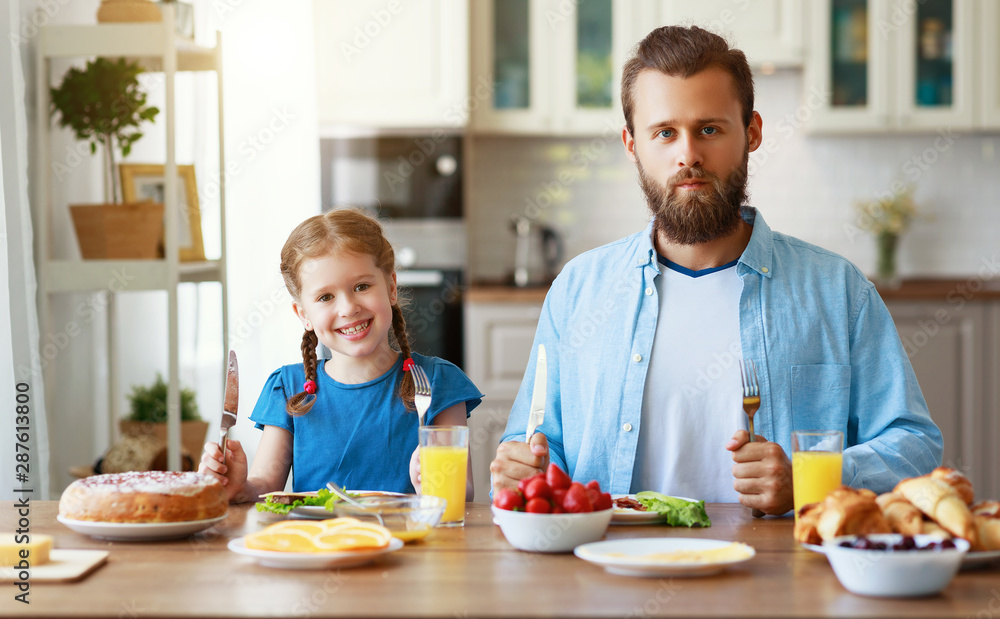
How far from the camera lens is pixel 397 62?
3.92m

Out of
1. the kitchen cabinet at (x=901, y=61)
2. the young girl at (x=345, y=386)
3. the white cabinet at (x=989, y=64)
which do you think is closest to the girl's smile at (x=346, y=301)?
the young girl at (x=345, y=386)

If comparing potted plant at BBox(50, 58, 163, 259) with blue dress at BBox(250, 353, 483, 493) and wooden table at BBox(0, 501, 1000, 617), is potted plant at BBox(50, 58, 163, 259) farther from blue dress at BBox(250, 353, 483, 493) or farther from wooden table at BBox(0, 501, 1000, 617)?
wooden table at BBox(0, 501, 1000, 617)

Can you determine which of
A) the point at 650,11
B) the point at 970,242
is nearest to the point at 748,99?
the point at 650,11

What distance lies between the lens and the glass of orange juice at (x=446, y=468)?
4.32 feet

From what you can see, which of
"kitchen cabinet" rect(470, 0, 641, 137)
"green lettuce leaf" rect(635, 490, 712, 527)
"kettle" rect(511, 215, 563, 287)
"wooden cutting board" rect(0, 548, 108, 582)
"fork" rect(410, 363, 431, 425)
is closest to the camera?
"wooden cutting board" rect(0, 548, 108, 582)

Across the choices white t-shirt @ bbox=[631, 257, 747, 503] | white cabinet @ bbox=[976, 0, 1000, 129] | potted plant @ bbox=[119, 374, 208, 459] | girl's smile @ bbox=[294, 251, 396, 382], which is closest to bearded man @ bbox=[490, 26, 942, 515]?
white t-shirt @ bbox=[631, 257, 747, 503]

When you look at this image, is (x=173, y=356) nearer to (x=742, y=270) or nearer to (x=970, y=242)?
(x=742, y=270)

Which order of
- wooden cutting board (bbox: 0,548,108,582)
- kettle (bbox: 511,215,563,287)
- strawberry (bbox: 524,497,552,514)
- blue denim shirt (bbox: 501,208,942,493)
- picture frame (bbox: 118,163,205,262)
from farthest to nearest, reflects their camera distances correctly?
1. kettle (bbox: 511,215,563,287)
2. picture frame (bbox: 118,163,205,262)
3. blue denim shirt (bbox: 501,208,942,493)
4. strawberry (bbox: 524,497,552,514)
5. wooden cutting board (bbox: 0,548,108,582)

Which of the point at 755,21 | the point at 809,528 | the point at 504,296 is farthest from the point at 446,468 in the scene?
the point at 755,21

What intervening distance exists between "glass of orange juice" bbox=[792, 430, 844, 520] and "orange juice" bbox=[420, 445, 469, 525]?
45cm

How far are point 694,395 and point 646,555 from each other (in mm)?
671

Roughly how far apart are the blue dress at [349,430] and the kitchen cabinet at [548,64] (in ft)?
8.45

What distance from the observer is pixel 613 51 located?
402 centimetres

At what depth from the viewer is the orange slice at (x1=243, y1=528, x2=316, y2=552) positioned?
1080 millimetres
